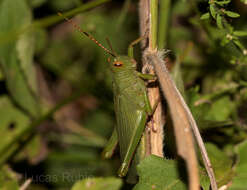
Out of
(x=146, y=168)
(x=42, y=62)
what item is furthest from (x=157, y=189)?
(x=42, y=62)

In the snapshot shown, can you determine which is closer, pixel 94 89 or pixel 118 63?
pixel 118 63

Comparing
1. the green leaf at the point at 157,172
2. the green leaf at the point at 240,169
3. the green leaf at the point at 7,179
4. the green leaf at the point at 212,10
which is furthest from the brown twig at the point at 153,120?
the green leaf at the point at 7,179

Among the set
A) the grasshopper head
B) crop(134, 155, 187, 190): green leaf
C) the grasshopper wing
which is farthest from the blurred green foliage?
the grasshopper head

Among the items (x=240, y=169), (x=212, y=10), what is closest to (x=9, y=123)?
(x=240, y=169)

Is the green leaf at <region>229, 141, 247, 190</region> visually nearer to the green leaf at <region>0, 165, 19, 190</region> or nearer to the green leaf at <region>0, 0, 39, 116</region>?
the green leaf at <region>0, 165, 19, 190</region>

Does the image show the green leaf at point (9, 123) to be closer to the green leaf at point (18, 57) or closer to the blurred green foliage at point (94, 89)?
the blurred green foliage at point (94, 89)

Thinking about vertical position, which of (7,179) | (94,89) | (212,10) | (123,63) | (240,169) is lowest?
(7,179)

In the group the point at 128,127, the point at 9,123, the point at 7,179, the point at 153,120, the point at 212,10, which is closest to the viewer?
the point at 212,10

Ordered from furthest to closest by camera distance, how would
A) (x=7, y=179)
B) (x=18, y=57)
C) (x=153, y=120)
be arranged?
(x=18, y=57)
(x=7, y=179)
(x=153, y=120)

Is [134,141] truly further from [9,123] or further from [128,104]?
[9,123]
